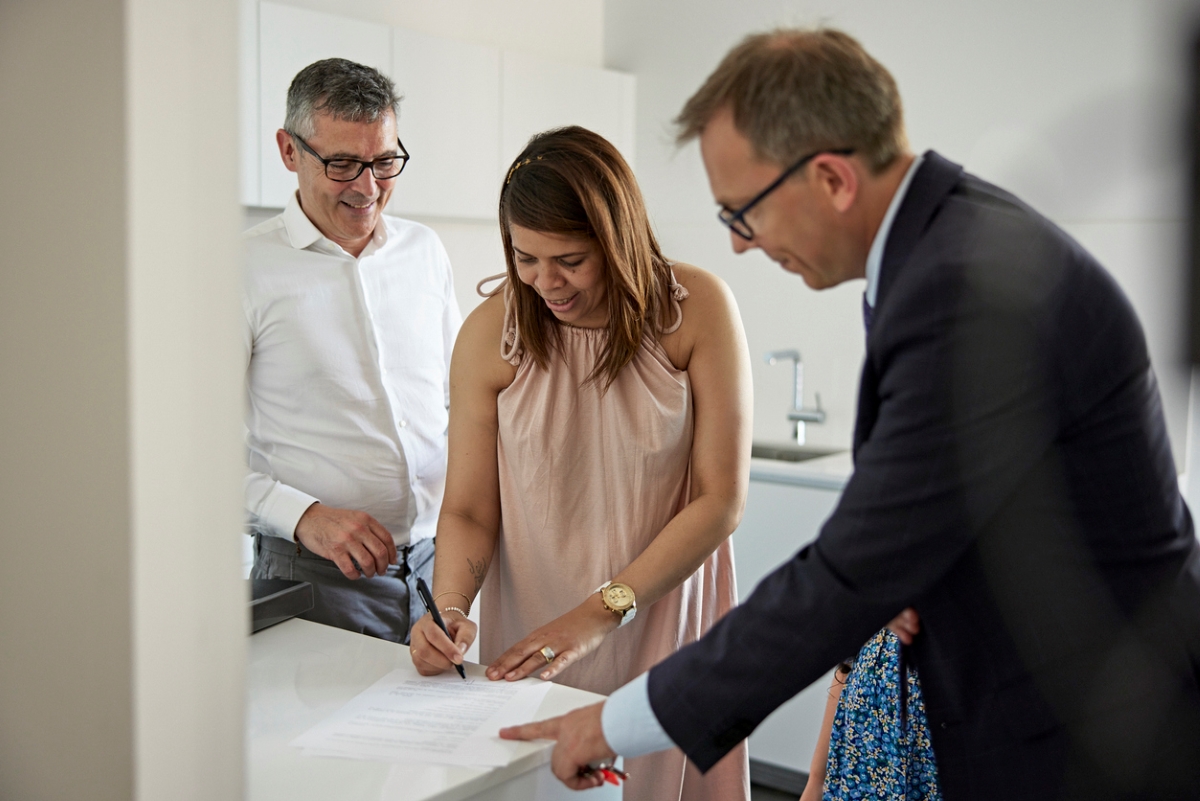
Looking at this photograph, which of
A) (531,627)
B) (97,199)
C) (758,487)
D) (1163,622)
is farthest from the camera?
(758,487)

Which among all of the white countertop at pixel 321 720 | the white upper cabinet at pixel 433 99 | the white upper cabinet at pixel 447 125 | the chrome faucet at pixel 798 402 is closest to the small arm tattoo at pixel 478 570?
the white countertop at pixel 321 720

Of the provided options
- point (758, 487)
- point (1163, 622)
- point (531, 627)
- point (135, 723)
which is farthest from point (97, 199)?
point (758, 487)

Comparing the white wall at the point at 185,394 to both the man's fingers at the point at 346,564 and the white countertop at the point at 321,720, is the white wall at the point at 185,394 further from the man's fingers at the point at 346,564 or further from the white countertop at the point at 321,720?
the man's fingers at the point at 346,564

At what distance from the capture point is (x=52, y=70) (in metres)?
0.56

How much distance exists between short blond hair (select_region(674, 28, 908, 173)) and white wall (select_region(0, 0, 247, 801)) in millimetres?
519

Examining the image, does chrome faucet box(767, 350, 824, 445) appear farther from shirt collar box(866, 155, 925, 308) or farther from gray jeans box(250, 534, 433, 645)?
shirt collar box(866, 155, 925, 308)

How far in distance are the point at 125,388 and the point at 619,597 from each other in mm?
948

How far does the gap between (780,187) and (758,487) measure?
2084mm

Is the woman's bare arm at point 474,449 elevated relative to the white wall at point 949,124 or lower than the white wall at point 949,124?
lower

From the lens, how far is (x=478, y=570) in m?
1.53

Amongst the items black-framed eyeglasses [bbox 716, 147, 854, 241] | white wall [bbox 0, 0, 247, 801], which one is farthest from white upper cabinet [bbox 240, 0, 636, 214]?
white wall [bbox 0, 0, 247, 801]

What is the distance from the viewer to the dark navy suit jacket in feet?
2.77

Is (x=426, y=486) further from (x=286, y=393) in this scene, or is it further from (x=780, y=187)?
(x=780, y=187)

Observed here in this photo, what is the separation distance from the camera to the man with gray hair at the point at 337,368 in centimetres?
175
